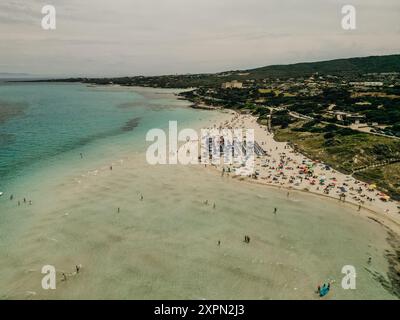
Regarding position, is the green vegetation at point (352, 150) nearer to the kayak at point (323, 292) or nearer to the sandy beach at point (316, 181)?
the sandy beach at point (316, 181)

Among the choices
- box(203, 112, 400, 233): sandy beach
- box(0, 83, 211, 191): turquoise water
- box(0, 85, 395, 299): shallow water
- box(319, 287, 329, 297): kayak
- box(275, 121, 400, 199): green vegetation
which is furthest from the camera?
box(0, 83, 211, 191): turquoise water

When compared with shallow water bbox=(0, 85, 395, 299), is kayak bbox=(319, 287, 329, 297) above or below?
below

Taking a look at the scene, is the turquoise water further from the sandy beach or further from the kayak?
the kayak

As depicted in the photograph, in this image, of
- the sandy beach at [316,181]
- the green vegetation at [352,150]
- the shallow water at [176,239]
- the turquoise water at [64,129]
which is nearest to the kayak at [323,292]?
the shallow water at [176,239]

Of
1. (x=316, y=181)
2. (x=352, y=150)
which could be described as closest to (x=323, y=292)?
(x=316, y=181)

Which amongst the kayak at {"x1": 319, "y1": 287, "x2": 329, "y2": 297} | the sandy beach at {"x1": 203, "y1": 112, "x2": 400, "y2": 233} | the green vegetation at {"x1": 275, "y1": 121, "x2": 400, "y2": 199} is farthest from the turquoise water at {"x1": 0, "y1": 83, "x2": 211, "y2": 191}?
the kayak at {"x1": 319, "y1": 287, "x2": 329, "y2": 297}

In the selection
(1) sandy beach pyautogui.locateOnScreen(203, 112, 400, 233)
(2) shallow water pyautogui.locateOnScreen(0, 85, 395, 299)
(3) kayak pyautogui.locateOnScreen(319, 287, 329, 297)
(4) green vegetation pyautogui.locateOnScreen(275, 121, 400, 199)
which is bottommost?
(3) kayak pyautogui.locateOnScreen(319, 287, 329, 297)

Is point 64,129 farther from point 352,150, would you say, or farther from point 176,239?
point 352,150
